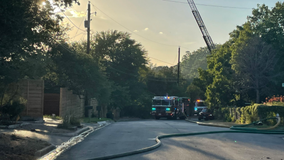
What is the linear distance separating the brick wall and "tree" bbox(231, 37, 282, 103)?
16614mm

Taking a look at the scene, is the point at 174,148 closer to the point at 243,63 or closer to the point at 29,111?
the point at 29,111

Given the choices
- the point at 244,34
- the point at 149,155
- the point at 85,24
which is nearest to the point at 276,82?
the point at 244,34

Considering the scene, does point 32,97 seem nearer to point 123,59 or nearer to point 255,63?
point 255,63

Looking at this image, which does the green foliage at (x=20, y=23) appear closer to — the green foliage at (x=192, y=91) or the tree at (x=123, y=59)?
the tree at (x=123, y=59)

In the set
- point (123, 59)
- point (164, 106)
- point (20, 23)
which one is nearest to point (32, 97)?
point (20, 23)

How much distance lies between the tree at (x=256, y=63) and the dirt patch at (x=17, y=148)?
1023 inches

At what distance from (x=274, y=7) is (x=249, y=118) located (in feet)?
55.5

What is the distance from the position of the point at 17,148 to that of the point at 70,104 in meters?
20.5

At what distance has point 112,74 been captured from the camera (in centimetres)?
5597

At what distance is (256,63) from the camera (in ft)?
107

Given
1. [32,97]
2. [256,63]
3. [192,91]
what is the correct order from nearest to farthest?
[32,97] → [256,63] → [192,91]

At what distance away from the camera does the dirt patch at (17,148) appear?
883cm

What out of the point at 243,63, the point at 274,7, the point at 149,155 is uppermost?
the point at 274,7

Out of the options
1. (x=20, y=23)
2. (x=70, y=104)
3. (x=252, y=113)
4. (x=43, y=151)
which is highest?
(x=20, y=23)
